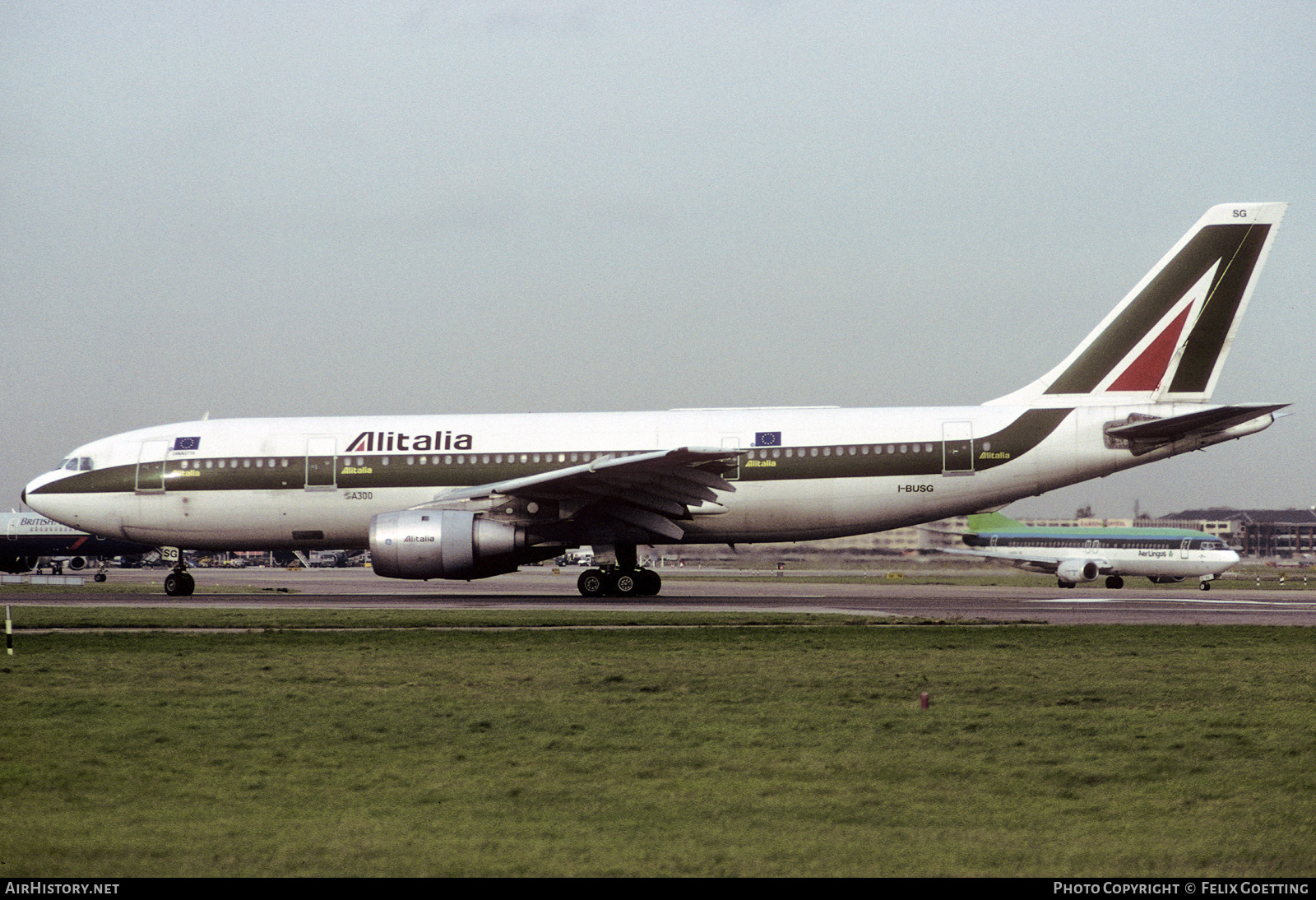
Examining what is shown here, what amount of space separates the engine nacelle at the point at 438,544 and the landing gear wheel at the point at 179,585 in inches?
288

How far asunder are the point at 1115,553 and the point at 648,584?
27169 mm

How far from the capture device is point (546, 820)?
6664 millimetres

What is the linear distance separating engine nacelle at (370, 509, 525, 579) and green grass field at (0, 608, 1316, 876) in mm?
10139

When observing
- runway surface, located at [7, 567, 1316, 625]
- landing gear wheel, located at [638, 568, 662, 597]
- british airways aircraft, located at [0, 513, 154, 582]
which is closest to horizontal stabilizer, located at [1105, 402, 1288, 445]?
runway surface, located at [7, 567, 1316, 625]

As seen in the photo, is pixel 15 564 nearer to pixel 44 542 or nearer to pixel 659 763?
pixel 44 542

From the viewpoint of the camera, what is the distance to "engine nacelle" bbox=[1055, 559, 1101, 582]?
46.8 meters

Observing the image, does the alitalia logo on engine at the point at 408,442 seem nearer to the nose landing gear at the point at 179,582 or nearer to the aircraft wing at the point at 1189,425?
the nose landing gear at the point at 179,582

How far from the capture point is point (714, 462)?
25.8 m

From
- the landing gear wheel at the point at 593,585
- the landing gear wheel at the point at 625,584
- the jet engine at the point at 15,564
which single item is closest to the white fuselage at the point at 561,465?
the landing gear wheel at the point at 625,584

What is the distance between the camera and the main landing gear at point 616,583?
28281 mm

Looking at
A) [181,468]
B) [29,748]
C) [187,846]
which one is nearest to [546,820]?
[187,846]

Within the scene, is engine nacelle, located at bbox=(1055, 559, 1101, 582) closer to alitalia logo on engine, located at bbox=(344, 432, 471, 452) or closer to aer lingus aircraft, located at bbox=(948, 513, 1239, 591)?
aer lingus aircraft, located at bbox=(948, 513, 1239, 591)

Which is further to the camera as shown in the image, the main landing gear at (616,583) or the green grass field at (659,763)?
the main landing gear at (616,583)
